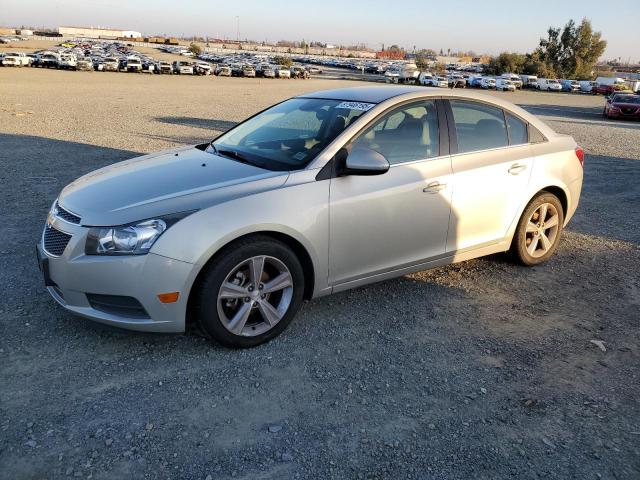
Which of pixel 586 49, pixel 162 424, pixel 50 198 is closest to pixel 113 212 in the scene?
pixel 162 424

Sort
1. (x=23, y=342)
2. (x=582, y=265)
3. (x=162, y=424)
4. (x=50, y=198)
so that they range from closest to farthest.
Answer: (x=162, y=424) < (x=23, y=342) < (x=582, y=265) < (x=50, y=198)

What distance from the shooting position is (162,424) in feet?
9.47

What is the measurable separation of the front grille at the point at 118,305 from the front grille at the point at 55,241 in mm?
370

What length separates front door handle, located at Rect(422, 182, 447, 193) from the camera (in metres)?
4.18

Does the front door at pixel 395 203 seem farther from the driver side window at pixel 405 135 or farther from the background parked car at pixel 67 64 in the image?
the background parked car at pixel 67 64

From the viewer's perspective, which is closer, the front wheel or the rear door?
the rear door

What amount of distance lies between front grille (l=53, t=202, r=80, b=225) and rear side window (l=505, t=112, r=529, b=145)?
3.68 metres

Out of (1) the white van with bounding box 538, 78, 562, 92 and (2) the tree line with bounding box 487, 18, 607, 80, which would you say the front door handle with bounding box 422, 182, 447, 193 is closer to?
(1) the white van with bounding box 538, 78, 562, 92

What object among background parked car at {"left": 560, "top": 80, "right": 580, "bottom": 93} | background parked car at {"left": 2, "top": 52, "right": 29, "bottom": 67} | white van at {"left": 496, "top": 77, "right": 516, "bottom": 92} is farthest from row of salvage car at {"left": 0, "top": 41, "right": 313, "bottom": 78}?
background parked car at {"left": 560, "top": 80, "right": 580, "bottom": 93}

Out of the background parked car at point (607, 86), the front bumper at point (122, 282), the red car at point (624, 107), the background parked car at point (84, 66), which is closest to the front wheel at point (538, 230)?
the front bumper at point (122, 282)

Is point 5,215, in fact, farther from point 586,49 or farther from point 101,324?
point 586,49

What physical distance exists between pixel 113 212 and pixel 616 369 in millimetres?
3423

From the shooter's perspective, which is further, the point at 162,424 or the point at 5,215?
the point at 5,215

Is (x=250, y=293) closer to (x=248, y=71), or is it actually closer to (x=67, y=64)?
(x=67, y=64)
